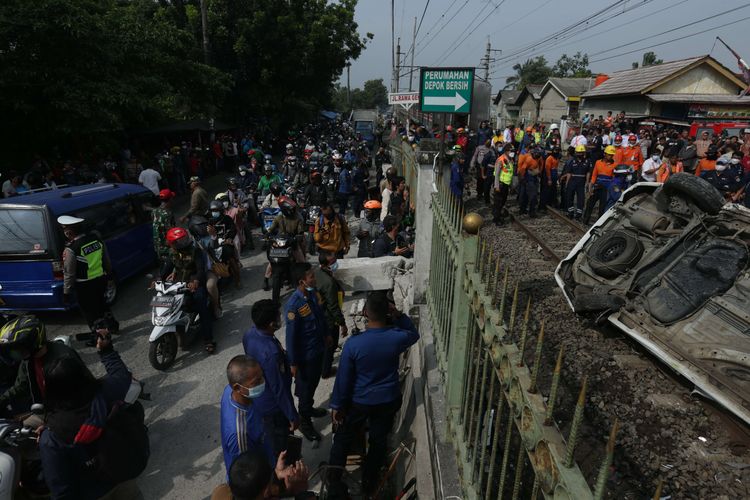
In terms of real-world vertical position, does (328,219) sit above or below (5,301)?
above

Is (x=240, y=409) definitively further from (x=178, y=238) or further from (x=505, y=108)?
(x=505, y=108)

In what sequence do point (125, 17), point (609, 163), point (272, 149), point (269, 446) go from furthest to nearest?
point (272, 149) → point (125, 17) → point (609, 163) → point (269, 446)

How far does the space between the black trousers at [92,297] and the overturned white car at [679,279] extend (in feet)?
20.5

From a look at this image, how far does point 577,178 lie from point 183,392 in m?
10.4

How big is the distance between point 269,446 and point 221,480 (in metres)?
1.48

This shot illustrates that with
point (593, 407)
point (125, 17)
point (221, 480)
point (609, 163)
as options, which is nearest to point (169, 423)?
point (221, 480)

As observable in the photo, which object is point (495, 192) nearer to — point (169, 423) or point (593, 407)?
point (593, 407)

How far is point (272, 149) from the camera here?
2895cm

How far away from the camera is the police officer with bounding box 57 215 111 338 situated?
570 centimetres

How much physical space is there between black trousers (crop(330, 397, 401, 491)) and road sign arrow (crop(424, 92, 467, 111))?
20.8ft

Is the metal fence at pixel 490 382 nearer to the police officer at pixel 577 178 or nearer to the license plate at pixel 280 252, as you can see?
the license plate at pixel 280 252

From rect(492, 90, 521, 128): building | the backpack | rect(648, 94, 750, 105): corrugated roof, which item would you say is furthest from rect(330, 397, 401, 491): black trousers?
rect(492, 90, 521, 128): building

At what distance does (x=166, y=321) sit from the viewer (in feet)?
18.5

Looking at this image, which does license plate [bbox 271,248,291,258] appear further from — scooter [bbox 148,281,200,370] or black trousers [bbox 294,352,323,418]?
black trousers [bbox 294,352,323,418]
